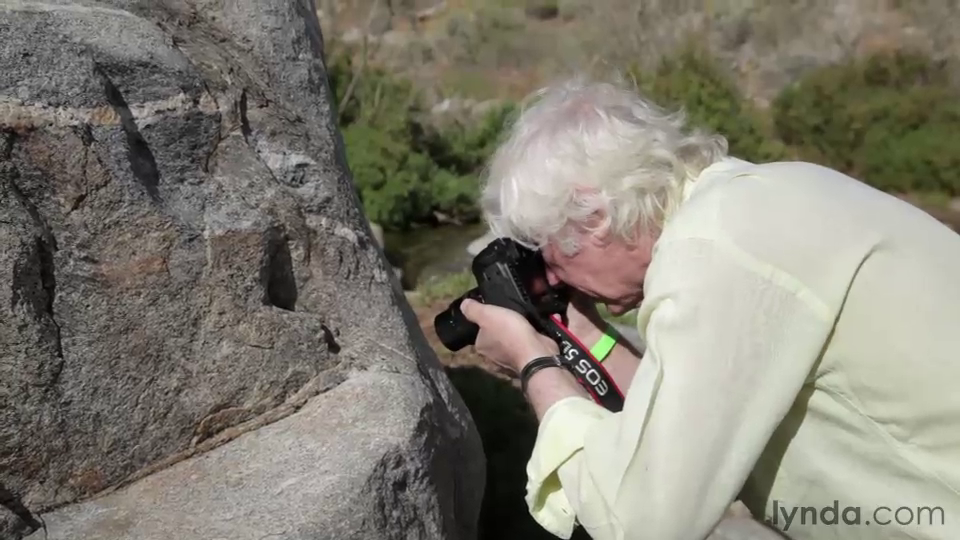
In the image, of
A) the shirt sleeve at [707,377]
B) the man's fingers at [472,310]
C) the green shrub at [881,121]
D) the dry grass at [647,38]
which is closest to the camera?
the shirt sleeve at [707,377]

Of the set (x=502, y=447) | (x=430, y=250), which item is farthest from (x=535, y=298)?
(x=430, y=250)

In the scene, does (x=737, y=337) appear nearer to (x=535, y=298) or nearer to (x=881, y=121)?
(x=535, y=298)

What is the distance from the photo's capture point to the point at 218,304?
2.16m

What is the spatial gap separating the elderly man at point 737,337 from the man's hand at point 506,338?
0.14 m

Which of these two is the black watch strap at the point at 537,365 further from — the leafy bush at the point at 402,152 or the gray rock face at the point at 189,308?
the leafy bush at the point at 402,152

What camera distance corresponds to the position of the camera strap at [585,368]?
6.64ft

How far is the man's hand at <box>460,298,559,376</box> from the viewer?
1926mm

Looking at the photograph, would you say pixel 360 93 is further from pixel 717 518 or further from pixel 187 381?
pixel 717 518

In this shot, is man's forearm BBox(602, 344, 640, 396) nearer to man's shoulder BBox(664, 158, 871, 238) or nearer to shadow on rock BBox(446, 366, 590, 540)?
man's shoulder BBox(664, 158, 871, 238)

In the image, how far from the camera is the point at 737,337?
1.46m

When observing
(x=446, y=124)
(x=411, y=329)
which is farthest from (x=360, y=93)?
(x=411, y=329)

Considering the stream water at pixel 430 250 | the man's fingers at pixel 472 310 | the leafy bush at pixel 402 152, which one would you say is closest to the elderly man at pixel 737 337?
the man's fingers at pixel 472 310

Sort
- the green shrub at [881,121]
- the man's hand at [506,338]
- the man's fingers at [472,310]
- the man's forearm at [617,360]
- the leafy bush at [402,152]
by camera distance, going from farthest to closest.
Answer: the green shrub at [881,121] → the leafy bush at [402,152] → the man's forearm at [617,360] → the man's fingers at [472,310] → the man's hand at [506,338]

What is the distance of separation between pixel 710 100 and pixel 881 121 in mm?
1579
